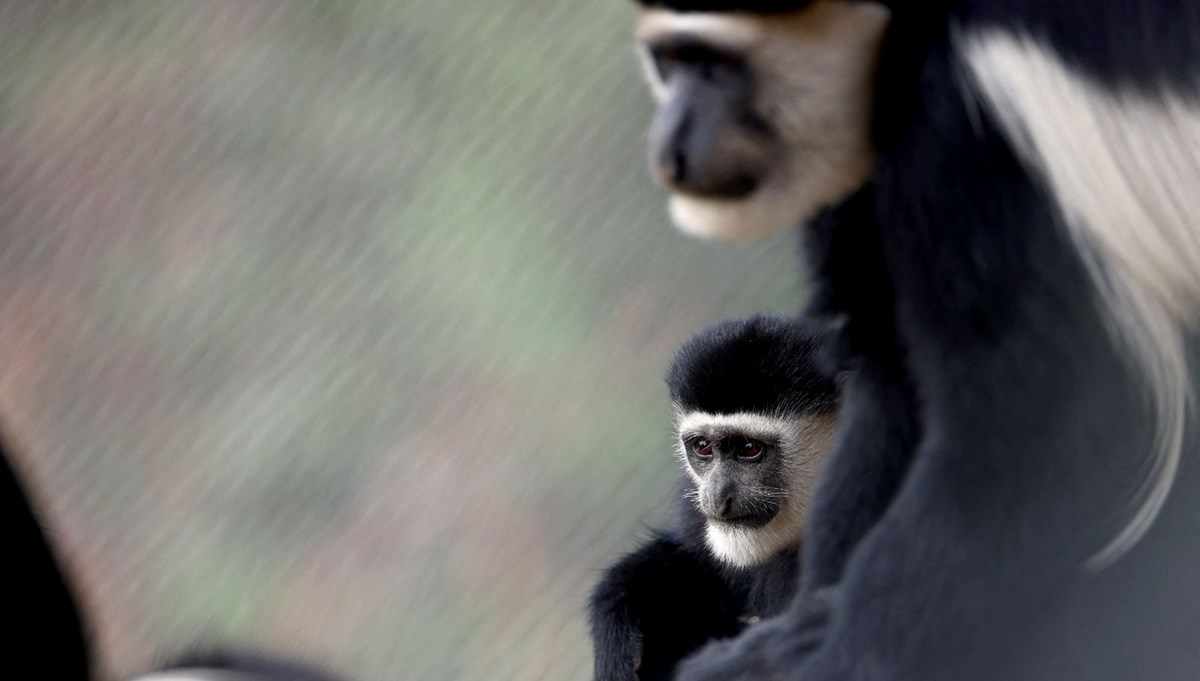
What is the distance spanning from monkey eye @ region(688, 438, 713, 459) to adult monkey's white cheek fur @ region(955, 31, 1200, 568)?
701mm

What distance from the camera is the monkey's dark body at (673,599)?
5.16ft

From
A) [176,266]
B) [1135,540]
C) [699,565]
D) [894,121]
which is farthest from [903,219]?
[176,266]

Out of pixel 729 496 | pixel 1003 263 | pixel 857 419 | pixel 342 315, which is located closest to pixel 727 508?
pixel 729 496

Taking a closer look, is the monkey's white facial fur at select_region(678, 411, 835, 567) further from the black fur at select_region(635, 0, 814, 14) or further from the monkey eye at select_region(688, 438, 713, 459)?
the black fur at select_region(635, 0, 814, 14)

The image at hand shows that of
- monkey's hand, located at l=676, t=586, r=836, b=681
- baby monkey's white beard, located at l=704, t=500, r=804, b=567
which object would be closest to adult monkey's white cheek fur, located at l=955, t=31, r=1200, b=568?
monkey's hand, located at l=676, t=586, r=836, b=681

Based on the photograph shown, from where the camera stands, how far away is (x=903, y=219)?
106 centimetres

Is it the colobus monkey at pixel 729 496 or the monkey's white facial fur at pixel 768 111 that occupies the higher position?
the monkey's white facial fur at pixel 768 111

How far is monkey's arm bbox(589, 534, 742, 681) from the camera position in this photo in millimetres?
1565

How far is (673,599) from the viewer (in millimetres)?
1683

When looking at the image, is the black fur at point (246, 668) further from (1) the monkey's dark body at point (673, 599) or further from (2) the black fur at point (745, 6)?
(2) the black fur at point (745, 6)

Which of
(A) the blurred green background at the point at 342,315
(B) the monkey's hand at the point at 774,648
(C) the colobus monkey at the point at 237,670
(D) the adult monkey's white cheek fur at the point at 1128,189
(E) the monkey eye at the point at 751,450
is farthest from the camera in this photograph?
(A) the blurred green background at the point at 342,315

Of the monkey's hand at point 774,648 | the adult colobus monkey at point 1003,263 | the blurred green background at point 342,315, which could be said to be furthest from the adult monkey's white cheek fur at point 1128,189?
the blurred green background at point 342,315

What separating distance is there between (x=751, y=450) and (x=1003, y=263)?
736mm

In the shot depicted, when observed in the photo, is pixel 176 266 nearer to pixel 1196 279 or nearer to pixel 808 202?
pixel 808 202
